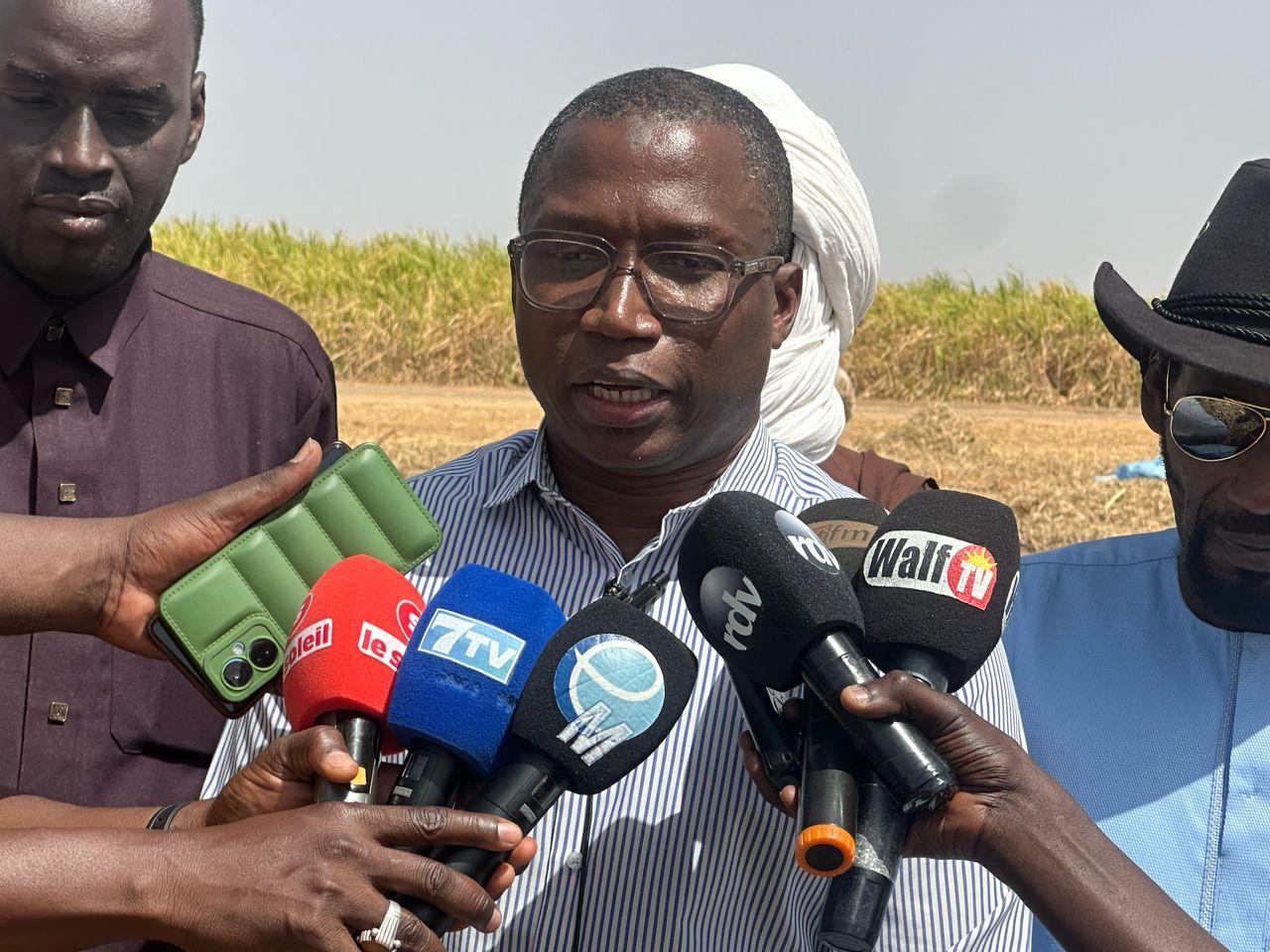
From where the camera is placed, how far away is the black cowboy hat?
268cm

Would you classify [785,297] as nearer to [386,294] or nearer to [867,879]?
[867,879]

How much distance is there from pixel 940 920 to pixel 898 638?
54cm

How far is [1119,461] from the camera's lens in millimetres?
13461

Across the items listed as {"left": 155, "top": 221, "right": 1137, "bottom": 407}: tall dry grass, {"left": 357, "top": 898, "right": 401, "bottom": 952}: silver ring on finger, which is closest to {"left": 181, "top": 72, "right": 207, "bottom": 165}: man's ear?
{"left": 357, "top": 898, "right": 401, "bottom": 952}: silver ring on finger

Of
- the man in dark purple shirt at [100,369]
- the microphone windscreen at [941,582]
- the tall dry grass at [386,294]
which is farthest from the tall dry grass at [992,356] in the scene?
the microphone windscreen at [941,582]

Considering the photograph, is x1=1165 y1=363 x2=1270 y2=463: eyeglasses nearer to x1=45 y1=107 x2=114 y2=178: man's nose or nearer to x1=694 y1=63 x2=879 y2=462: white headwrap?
x1=694 y1=63 x2=879 y2=462: white headwrap

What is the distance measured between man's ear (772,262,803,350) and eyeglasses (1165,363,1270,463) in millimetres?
757

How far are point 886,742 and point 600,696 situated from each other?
368 mm

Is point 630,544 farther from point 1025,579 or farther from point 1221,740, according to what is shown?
point 1221,740

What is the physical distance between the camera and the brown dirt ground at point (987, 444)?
10.8m

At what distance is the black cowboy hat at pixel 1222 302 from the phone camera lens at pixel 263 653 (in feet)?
4.98

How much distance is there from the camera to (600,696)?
2.05 meters

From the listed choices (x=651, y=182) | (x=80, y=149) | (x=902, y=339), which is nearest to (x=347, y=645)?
(x=651, y=182)

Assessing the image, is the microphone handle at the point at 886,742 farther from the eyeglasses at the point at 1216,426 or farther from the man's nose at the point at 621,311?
the eyeglasses at the point at 1216,426
